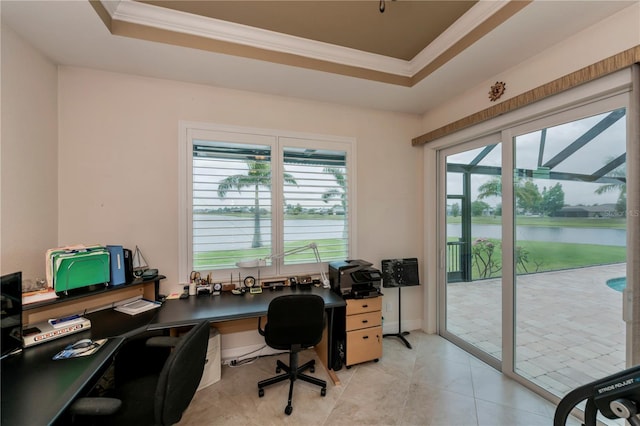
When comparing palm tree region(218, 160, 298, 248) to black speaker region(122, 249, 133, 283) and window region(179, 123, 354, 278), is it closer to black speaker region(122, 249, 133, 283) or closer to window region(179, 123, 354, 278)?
window region(179, 123, 354, 278)

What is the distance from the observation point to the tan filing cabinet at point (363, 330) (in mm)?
2475

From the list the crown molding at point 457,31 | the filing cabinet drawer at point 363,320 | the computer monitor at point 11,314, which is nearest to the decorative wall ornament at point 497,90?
the crown molding at point 457,31

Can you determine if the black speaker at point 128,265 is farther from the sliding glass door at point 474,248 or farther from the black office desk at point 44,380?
the sliding glass door at point 474,248

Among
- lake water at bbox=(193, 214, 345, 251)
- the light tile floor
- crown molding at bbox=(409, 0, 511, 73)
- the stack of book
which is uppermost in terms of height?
crown molding at bbox=(409, 0, 511, 73)

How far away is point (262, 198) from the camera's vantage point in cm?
273

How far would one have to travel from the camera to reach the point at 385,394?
6.98ft

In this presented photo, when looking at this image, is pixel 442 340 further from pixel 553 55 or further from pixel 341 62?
pixel 341 62

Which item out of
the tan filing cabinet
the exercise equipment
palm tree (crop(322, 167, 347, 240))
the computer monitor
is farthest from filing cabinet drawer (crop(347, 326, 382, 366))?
the computer monitor

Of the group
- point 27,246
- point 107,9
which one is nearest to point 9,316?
point 27,246

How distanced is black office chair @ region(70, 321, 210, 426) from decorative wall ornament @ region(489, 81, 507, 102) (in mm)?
2904

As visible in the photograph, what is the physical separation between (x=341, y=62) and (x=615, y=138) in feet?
6.82

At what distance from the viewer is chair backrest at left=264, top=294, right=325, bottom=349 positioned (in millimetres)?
1901

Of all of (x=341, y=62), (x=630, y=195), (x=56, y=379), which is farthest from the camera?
(x=341, y=62)

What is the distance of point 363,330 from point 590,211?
203 cm
